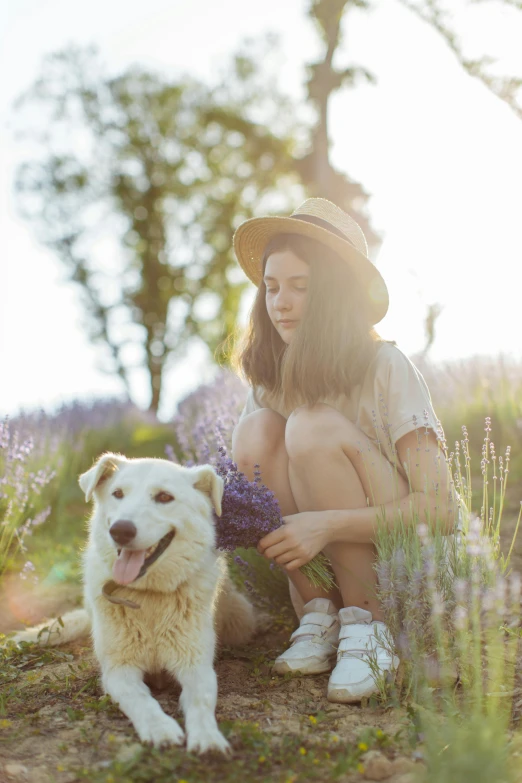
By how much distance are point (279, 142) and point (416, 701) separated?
1868cm

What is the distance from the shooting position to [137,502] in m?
2.18

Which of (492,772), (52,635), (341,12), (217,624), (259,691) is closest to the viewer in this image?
(492,772)

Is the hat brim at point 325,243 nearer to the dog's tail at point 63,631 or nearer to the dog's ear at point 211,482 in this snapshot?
the dog's ear at point 211,482

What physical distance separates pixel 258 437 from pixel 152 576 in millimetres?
817

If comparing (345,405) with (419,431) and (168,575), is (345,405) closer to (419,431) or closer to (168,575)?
(419,431)

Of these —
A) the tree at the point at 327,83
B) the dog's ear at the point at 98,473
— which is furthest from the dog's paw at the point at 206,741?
the tree at the point at 327,83

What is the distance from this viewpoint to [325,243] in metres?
2.88

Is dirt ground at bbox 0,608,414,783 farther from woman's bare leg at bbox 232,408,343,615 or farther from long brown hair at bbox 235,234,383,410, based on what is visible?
long brown hair at bbox 235,234,383,410

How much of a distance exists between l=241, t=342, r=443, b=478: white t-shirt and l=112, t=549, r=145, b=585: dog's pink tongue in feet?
3.16

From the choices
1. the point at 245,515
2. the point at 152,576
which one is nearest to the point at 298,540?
the point at 245,515

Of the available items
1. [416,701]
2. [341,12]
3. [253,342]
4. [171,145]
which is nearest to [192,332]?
[171,145]

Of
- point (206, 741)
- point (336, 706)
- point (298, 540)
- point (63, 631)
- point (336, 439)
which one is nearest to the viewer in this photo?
point (206, 741)

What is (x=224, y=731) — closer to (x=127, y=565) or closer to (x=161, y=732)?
(x=161, y=732)

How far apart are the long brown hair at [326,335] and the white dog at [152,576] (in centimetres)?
63
